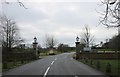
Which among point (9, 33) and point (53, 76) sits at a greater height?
point (9, 33)

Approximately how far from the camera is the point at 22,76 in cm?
2108

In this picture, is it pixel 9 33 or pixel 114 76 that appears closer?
pixel 114 76

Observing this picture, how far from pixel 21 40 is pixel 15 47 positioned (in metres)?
2.37

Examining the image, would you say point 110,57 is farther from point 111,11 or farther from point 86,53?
point 111,11

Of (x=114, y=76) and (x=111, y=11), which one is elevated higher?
(x=111, y=11)

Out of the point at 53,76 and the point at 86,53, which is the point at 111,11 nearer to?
the point at 53,76

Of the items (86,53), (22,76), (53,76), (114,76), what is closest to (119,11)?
(114,76)

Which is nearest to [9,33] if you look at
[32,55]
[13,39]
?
[13,39]

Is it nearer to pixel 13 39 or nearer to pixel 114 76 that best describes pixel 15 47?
pixel 13 39

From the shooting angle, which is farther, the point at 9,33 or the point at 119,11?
the point at 9,33

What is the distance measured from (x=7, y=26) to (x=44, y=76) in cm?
4251

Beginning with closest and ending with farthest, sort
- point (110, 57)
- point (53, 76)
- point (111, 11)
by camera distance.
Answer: point (111, 11)
point (53, 76)
point (110, 57)

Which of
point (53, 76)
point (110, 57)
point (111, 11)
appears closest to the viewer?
point (111, 11)

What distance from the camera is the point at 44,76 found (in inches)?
826
